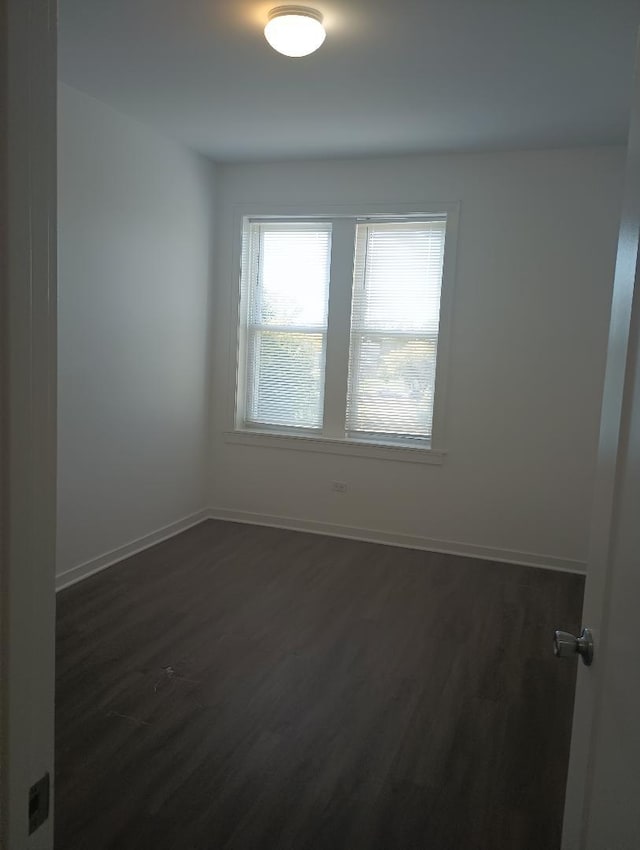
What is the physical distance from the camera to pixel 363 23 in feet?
8.74

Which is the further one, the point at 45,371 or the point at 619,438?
the point at 619,438

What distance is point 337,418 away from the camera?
5.08 metres

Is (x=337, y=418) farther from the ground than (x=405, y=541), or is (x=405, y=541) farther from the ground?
(x=337, y=418)

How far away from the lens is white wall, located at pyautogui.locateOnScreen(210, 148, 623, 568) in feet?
14.2

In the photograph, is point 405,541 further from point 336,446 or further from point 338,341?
point 338,341

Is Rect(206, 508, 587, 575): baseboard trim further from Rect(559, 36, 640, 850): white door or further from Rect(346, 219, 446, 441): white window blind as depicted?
Rect(559, 36, 640, 850): white door

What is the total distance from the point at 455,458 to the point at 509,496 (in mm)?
470

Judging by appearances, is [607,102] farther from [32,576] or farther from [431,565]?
[32,576]

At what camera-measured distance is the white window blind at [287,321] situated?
5062 mm

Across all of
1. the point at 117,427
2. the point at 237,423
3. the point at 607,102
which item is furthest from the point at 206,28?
the point at 237,423

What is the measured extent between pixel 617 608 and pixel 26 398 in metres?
0.92

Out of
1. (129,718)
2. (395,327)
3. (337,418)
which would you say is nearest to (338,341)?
(395,327)

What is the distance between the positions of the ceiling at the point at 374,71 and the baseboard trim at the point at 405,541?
2.82 metres

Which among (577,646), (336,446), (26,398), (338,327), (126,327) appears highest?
(338,327)
